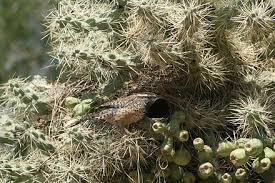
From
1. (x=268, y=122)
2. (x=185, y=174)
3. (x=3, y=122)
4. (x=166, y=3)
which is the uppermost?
(x=166, y=3)

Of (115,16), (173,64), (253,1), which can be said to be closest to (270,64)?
(253,1)

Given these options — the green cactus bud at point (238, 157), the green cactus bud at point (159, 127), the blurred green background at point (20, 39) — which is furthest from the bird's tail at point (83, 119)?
the blurred green background at point (20, 39)

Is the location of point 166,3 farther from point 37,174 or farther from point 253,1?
point 37,174

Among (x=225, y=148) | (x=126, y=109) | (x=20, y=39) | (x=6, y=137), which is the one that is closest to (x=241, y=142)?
(x=225, y=148)

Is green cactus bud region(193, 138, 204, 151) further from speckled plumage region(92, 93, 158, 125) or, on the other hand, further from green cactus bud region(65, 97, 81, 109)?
green cactus bud region(65, 97, 81, 109)

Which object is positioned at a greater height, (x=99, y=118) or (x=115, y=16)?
(x=115, y=16)

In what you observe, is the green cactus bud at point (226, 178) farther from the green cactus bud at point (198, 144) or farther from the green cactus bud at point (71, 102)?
the green cactus bud at point (71, 102)

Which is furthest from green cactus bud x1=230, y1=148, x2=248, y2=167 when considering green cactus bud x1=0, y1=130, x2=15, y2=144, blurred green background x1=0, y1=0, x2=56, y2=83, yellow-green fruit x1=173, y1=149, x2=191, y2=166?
blurred green background x1=0, y1=0, x2=56, y2=83
